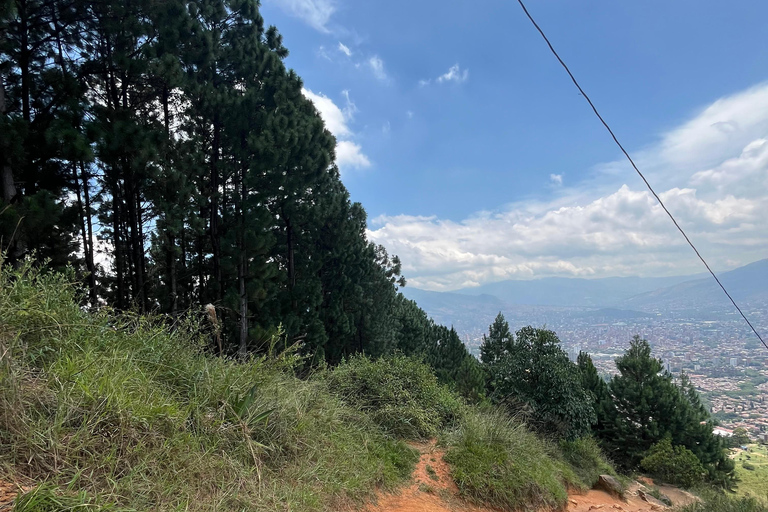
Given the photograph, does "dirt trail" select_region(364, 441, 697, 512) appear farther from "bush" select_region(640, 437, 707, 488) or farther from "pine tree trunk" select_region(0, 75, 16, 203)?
"bush" select_region(640, 437, 707, 488)

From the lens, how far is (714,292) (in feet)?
427

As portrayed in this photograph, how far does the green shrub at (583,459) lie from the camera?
32.7ft

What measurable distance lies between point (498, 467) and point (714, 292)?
166334mm

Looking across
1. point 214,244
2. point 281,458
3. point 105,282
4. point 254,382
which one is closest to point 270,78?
point 214,244

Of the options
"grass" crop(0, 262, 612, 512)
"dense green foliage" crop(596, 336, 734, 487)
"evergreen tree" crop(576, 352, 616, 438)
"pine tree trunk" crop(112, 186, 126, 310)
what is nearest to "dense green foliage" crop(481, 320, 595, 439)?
"grass" crop(0, 262, 612, 512)

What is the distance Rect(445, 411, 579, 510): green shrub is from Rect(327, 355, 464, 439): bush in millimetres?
498

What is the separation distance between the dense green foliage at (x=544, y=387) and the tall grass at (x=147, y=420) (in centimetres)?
815

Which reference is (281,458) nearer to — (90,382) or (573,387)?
(90,382)

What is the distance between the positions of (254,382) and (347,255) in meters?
12.7

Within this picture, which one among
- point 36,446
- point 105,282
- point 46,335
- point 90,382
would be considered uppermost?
point 105,282

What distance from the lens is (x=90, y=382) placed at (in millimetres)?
2477

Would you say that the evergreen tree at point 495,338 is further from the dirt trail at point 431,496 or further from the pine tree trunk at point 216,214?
the pine tree trunk at point 216,214

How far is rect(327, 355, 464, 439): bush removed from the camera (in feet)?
20.9

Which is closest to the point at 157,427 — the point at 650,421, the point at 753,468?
the point at 650,421
